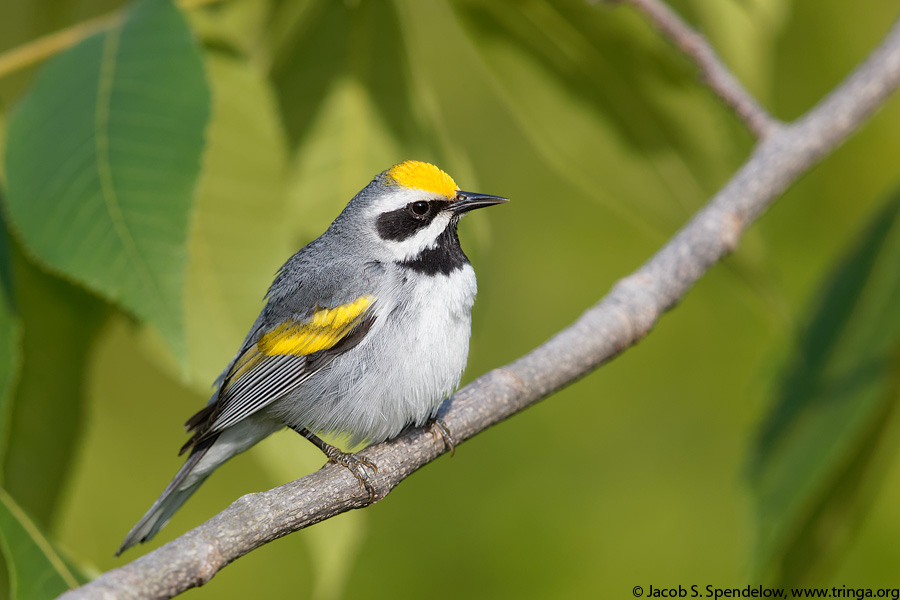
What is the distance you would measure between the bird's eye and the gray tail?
876 mm

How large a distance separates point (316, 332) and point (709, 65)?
150cm

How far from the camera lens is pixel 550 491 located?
420 cm

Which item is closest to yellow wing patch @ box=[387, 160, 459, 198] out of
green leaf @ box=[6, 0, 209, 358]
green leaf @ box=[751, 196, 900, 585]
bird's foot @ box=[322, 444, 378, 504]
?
green leaf @ box=[6, 0, 209, 358]

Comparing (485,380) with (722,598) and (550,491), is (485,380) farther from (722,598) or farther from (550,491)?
(550,491)

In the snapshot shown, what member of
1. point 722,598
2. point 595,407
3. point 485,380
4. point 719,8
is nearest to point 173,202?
point 485,380

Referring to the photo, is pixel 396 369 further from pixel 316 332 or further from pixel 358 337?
pixel 316 332

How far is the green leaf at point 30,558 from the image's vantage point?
165 centimetres

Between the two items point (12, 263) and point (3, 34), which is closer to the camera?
point (12, 263)

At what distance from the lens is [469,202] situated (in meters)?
2.58

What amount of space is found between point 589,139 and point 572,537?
211 centimetres

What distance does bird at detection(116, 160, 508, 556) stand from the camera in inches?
91.4

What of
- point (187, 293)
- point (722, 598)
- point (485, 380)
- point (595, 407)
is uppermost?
point (187, 293)

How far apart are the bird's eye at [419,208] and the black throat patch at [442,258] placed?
0.28 feet

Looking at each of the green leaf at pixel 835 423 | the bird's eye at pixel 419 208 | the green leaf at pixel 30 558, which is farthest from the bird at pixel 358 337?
the green leaf at pixel 835 423
